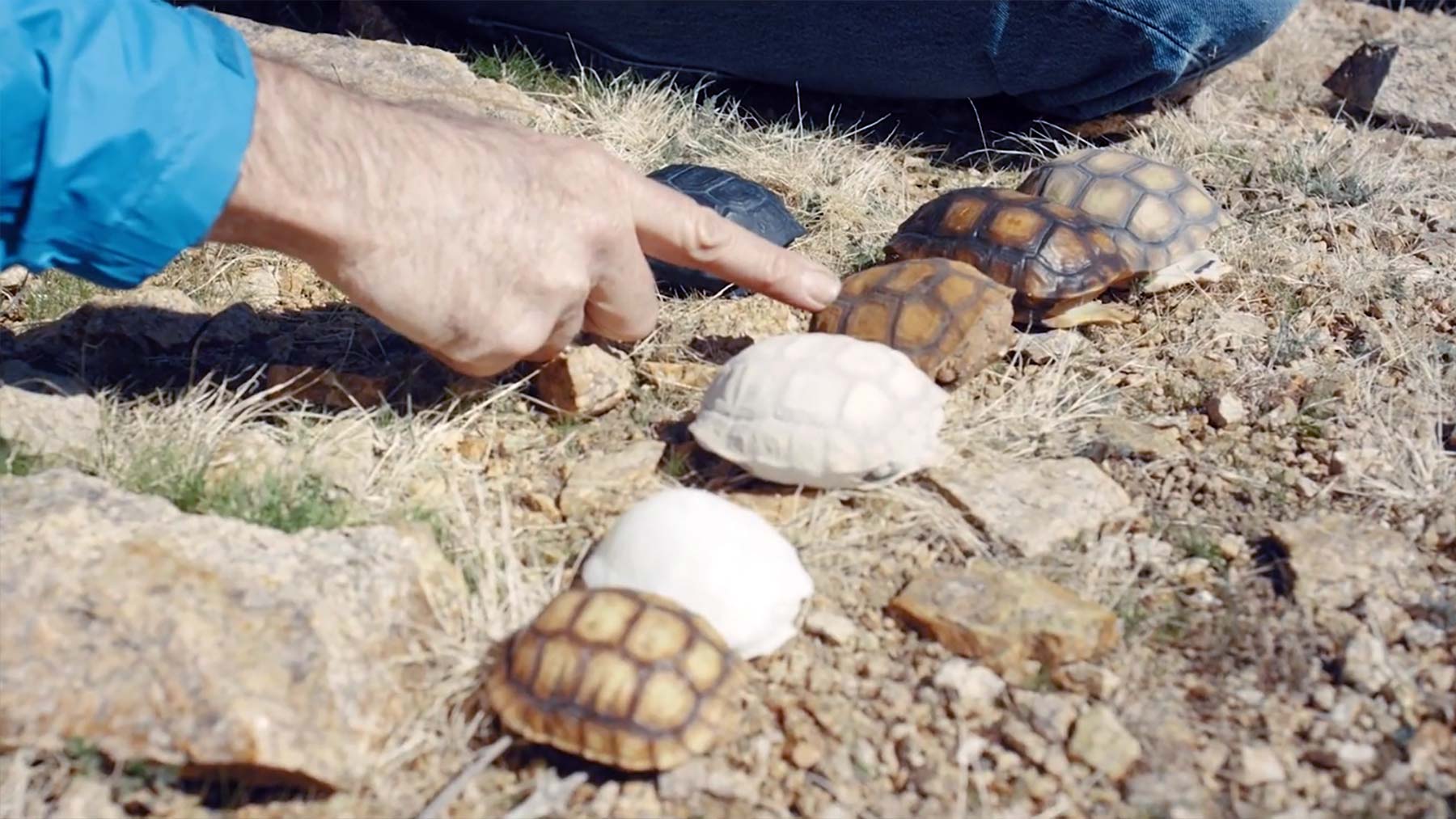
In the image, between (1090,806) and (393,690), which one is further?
(393,690)

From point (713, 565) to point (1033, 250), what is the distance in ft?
5.31

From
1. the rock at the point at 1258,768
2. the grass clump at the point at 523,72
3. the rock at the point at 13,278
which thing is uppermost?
the rock at the point at 1258,768

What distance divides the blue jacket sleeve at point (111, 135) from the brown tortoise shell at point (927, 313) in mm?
1541

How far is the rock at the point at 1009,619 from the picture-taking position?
2.51 meters

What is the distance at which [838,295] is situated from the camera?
3389 millimetres

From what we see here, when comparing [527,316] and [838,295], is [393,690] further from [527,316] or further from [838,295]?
[838,295]

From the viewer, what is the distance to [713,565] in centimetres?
252

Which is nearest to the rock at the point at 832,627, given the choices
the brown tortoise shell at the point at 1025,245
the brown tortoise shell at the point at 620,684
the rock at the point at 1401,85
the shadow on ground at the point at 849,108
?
the brown tortoise shell at the point at 620,684

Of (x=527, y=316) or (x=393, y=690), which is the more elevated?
(x=527, y=316)

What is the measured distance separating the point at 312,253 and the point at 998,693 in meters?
1.72

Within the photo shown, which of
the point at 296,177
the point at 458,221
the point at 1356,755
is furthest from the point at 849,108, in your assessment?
the point at 1356,755

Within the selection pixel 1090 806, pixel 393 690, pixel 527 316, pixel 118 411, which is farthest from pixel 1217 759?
pixel 118 411

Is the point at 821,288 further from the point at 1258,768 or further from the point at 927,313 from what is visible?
the point at 1258,768

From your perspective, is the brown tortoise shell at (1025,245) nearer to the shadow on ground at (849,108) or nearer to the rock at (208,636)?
the shadow on ground at (849,108)
